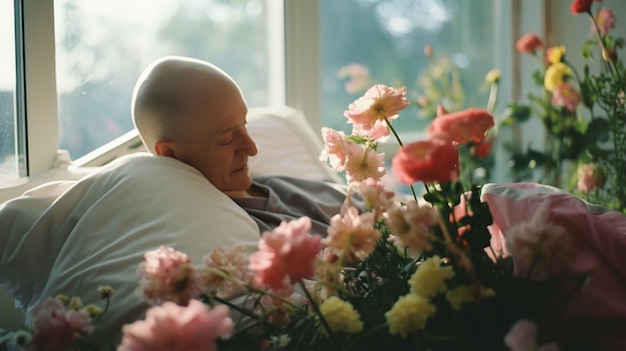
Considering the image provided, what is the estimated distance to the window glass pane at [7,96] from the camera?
176 cm

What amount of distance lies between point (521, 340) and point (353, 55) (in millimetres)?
2569

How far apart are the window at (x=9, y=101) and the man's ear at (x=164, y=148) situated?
50 cm

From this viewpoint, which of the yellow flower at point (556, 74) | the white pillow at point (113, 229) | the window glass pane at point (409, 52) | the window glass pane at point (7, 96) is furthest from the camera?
the window glass pane at point (409, 52)

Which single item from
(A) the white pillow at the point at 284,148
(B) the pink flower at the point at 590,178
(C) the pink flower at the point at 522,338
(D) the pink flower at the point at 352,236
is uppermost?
(D) the pink flower at the point at 352,236

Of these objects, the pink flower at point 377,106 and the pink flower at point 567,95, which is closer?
the pink flower at point 377,106

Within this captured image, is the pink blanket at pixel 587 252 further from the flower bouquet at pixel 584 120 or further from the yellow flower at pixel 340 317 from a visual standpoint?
the flower bouquet at pixel 584 120

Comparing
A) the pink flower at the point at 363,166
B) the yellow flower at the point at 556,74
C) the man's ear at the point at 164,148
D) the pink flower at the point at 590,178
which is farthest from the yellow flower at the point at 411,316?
the yellow flower at the point at 556,74

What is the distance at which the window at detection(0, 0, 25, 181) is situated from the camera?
176 cm

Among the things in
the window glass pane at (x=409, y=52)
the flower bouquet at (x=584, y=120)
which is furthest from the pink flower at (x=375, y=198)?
the window glass pane at (x=409, y=52)

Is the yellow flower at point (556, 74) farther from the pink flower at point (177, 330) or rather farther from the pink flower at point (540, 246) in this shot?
the pink flower at point (177, 330)

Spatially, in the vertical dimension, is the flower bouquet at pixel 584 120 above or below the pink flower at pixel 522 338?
below

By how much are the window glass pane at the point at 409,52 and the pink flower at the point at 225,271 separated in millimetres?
2161

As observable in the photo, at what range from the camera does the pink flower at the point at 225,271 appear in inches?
33.4

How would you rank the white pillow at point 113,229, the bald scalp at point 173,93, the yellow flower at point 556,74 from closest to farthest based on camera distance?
1. the white pillow at point 113,229
2. the bald scalp at point 173,93
3. the yellow flower at point 556,74
